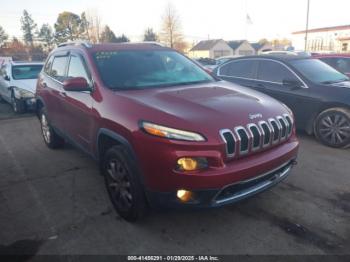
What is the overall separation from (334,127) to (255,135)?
3259mm

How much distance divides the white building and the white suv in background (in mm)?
53396

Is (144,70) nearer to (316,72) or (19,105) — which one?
(316,72)

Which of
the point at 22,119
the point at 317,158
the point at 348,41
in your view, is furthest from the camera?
the point at 348,41

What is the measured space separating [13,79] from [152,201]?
28.1 ft

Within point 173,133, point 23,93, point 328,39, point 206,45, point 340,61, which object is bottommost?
point 23,93

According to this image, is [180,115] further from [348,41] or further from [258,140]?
[348,41]

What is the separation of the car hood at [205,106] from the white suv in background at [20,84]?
22.4 feet

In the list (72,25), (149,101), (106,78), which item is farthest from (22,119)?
(72,25)

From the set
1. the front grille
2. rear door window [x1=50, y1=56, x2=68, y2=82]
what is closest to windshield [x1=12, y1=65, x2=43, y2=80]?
rear door window [x1=50, y1=56, x2=68, y2=82]

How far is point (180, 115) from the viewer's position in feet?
9.20

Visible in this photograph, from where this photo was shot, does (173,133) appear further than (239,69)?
No

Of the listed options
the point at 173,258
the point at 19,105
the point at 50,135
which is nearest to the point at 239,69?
the point at 50,135

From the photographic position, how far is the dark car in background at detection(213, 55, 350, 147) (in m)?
5.40

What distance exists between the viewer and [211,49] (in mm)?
65750
